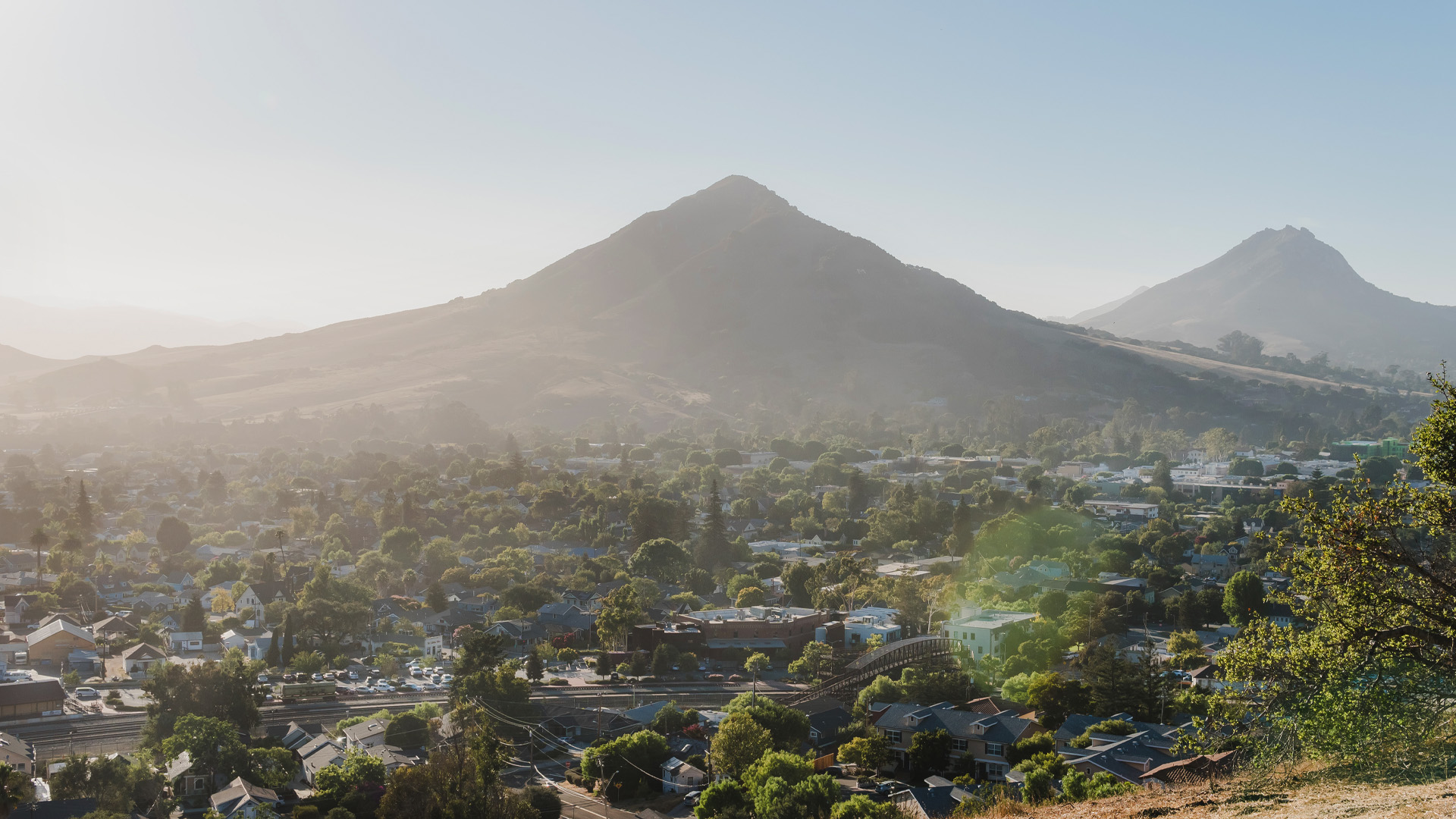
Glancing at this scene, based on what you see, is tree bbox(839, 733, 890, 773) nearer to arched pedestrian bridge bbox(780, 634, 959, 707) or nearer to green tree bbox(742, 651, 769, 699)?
arched pedestrian bridge bbox(780, 634, 959, 707)

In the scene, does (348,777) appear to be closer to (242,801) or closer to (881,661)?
(242,801)

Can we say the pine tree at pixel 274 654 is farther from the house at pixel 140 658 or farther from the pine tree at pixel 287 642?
the house at pixel 140 658

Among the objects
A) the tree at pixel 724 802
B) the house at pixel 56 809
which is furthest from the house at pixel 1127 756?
the house at pixel 56 809

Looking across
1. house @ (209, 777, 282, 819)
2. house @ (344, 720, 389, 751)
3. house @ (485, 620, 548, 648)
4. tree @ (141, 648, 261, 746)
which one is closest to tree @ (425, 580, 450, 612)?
house @ (485, 620, 548, 648)

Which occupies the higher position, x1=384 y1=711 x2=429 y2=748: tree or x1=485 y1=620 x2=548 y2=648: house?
x1=384 y1=711 x2=429 y2=748: tree

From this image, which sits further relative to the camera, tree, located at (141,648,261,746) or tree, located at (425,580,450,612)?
tree, located at (425,580,450,612)

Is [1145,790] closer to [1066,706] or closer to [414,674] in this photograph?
[1066,706]
